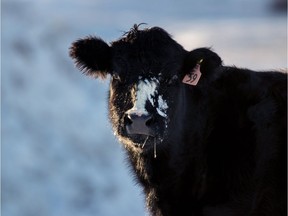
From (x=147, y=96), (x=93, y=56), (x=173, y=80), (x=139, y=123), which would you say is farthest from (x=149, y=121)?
(x=93, y=56)

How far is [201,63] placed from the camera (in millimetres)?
7273

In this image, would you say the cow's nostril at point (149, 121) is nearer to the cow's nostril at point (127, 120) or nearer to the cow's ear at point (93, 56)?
the cow's nostril at point (127, 120)

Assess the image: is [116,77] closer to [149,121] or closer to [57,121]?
[149,121]

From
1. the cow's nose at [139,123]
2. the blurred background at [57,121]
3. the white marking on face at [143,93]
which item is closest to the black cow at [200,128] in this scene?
the white marking on face at [143,93]

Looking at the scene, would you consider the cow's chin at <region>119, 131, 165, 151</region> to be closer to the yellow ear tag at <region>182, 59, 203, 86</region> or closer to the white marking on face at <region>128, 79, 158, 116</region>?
the white marking on face at <region>128, 79, 158, 116</region>

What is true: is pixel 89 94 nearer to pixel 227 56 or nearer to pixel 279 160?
pixel 227 56

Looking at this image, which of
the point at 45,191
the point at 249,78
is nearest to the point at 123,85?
the point at 249,78

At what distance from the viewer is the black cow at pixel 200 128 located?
7070 mm

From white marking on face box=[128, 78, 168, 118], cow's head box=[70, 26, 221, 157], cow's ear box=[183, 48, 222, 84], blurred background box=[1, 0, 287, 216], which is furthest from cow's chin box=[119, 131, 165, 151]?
blurred background box=[1, 0, 287, 216]

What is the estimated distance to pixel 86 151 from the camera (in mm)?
13148

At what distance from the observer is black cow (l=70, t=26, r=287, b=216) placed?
23.2 ft

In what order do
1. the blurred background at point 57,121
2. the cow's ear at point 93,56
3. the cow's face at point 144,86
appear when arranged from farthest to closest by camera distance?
the blurred background at point 57,121 < the cow's ear at point 93,56 < the cow's face at point 144,86

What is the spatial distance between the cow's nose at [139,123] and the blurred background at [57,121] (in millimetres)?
2640

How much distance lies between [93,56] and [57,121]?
6.22 meters
